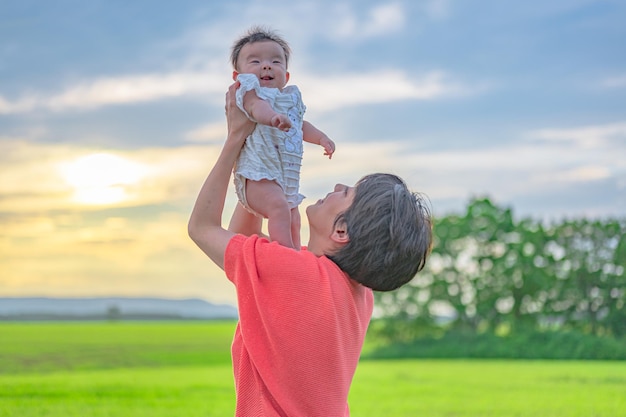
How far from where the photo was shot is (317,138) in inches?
112

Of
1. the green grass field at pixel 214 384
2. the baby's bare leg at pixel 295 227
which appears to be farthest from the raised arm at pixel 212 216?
the green grass field at pixel 214 384

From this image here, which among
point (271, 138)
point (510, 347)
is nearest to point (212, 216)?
point (271, 138)

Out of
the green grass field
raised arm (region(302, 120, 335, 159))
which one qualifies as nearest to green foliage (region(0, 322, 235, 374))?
the green grass field

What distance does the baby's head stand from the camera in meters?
2.74

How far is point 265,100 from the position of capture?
102 inches

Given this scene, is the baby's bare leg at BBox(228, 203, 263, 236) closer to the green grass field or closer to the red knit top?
the red knit top

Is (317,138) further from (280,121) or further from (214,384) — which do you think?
(214,384)

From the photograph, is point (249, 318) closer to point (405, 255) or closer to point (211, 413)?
point (405, 255)

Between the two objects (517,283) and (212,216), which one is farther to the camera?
(517,283)

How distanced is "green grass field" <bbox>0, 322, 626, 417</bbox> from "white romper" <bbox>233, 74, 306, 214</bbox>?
282 inches

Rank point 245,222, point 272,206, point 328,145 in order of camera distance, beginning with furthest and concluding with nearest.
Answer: point 328,145 → point 245,222 → point 272,206

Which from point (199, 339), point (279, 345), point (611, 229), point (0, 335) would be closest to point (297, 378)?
point (279, 345)

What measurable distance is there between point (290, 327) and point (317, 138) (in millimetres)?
857

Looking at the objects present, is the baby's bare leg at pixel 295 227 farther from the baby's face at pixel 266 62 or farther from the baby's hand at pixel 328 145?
the baby's face at pixel 266 62
